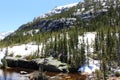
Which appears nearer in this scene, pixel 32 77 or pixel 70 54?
pixel 32 77

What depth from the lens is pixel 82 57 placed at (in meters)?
172

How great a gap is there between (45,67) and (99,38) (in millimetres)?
44531

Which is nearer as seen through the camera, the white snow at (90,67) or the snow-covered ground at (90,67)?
the white snow at (90,67)

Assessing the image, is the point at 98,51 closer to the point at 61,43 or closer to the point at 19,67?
the point at 61,43

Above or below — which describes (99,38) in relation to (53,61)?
above

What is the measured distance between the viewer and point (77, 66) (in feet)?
560

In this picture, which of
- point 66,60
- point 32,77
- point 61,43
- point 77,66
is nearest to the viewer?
point 32,77

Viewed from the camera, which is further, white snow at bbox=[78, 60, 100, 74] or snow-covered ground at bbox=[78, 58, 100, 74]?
snow-covered ground at bbox=[78, 58, 100, 74]

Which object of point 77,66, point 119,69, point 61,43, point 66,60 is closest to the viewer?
point 119,69

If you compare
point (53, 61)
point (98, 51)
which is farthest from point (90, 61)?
point (53, 61)

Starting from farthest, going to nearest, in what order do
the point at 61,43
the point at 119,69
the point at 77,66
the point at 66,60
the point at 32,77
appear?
the point at 61,43
the point at 66,60
the point at 77,66
the point at 119,69
the point at 32,77

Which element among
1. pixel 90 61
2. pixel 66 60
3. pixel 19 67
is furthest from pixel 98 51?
pixel 19 67

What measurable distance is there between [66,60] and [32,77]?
5378 cm

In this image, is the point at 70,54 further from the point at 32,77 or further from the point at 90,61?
the point at 32,77
